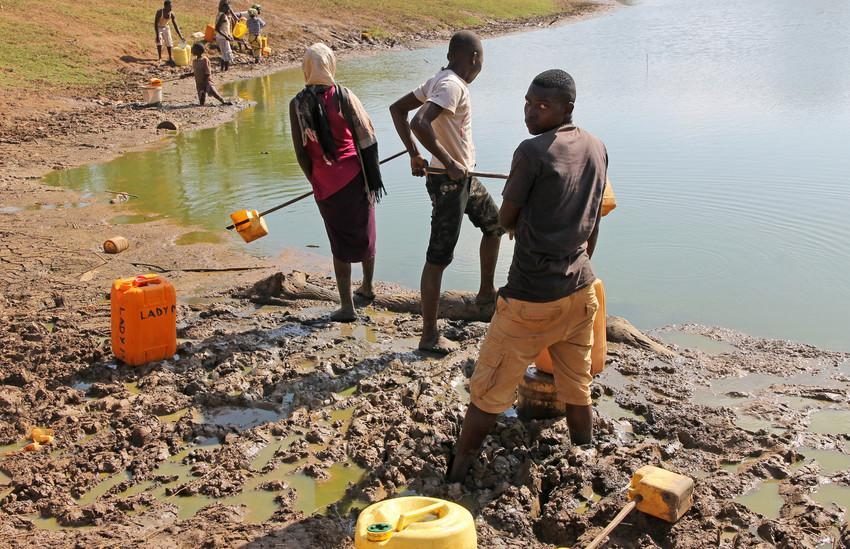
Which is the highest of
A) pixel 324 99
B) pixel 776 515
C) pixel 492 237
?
pixel 324 99

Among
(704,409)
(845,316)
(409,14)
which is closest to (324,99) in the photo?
(704,409)

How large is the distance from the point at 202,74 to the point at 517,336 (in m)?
12.5

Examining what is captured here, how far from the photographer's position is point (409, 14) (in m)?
30.3

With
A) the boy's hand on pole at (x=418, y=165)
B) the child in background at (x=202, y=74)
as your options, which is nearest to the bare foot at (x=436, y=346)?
the boy's hand on pole at (x=418, y=165)

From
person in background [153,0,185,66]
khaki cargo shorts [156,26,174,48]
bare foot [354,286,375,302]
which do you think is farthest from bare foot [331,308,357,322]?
khaki cargo shorts [156,26,174,48]

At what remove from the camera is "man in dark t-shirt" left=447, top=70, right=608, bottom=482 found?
362 cm

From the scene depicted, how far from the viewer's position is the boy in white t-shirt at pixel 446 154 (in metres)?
4.91

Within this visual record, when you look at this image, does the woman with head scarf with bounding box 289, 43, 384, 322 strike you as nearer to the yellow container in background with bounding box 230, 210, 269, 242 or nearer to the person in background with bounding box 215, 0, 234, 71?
the yellow container in background with bounding box 230, 210, 269, 242

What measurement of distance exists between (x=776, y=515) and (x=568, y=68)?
17712mm

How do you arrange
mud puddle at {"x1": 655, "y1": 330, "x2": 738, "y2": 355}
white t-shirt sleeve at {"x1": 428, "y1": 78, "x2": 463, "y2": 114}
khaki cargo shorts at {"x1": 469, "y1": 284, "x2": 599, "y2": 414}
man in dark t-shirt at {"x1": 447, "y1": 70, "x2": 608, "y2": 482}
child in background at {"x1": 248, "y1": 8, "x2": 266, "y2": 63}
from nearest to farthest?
man in dark t-shirt at {"x1": 447, "y1": 70, "x2": 608, "y2": 482} → khaki cargo shorts at {"x1": 469, "y1": 284, "x2": 599, "y2": 414} → white t-shirt sleeve at {"x1": 428, "y1": 78, "x2": 463, "y2": 114} → mud puddle at {"x1": 655, "y1": 330, "x2": 738, "y2": 355} → child in background at {"x1": 248, "y1": 8, "x2": 266, "y2": 63}

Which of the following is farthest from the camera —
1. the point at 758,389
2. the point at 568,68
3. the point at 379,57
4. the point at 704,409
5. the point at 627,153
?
the point at 379,57

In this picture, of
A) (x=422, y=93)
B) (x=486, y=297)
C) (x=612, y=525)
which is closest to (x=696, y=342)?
(x=486, y=297)

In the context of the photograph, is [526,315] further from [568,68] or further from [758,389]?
[568,68]

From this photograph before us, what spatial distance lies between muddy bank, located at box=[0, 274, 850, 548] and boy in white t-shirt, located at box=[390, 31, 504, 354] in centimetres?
56
